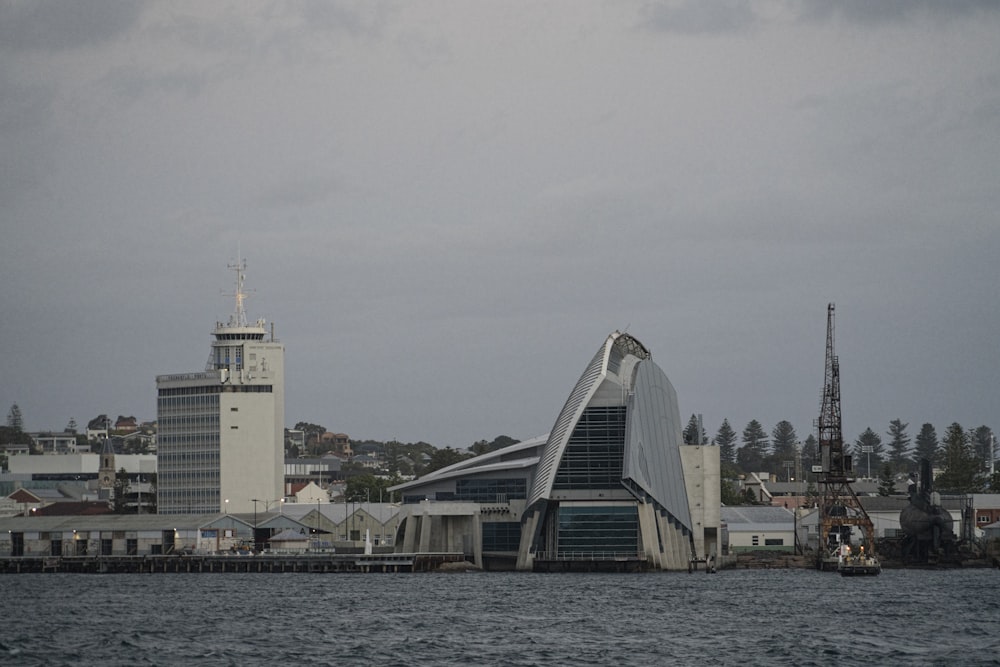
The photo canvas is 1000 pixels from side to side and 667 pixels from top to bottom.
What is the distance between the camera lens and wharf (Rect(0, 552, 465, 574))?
457ft

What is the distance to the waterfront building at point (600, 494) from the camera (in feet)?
433

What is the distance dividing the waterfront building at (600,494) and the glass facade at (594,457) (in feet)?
0.26

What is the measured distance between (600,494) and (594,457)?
305cm

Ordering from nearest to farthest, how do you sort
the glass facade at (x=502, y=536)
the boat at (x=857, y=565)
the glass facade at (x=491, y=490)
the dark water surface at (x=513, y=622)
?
the dark water surface at (x=513, y=622) → the boat at (x=857, y=565) → the glass facade at (x=502, y=536) → the glass facade at (x=491, y=490)

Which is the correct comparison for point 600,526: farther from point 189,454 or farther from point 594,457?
point 189,454

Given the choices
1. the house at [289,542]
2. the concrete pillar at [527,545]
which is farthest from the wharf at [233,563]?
the house at [289,542]

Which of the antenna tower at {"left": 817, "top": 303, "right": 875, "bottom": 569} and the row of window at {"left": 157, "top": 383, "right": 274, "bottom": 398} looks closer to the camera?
the antenna tower at {"left": 817, "top": 303, "right": 875, "bottom": 569}

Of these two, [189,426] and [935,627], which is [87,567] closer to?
[189,426]

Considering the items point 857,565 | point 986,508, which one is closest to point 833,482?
point 857,565

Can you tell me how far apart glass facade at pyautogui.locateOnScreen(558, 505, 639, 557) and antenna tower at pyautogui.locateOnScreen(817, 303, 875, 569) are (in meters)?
17.8

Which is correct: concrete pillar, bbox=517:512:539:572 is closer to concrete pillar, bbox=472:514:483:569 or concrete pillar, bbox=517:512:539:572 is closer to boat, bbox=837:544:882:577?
concrete pillar, bbox=472:514:483:569

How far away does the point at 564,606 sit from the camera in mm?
90000

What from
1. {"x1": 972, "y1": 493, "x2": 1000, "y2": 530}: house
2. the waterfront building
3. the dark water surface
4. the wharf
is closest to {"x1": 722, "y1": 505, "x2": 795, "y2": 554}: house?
{"x1": 972, "y1": 493, "x2": 1000, "y2": 530}: house

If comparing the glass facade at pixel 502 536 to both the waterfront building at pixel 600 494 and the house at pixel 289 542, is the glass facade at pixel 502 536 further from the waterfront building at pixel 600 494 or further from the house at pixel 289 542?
the house at pixel 289 542
